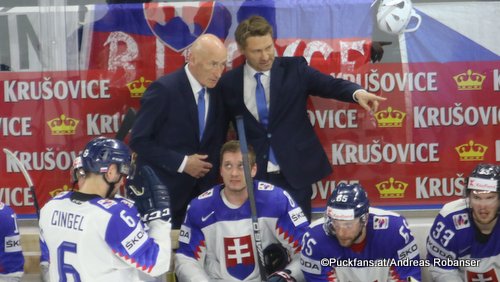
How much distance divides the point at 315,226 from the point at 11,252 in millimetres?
1577

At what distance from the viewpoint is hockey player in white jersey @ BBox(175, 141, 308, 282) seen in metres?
5.48

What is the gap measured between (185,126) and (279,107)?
502mm

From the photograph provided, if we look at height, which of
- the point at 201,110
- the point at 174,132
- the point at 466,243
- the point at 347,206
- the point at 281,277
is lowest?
the point at 281,277

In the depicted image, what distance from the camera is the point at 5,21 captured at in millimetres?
6141

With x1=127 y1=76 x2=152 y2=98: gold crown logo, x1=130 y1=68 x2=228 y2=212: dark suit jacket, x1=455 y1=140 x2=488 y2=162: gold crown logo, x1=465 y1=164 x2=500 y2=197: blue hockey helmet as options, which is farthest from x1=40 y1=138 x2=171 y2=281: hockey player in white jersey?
x1=455 y1=140 x2=488 y2=162: gold crown logo

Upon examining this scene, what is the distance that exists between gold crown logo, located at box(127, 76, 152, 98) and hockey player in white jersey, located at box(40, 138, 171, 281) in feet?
4.86

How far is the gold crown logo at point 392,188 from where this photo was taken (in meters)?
6.12

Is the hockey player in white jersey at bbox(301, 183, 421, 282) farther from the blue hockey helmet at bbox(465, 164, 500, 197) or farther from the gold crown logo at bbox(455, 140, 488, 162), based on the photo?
the gold crown logo at bbox(455, 140, 488, 162)

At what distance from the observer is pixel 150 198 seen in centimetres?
479

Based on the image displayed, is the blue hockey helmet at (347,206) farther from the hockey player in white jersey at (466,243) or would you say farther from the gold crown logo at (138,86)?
the gold crown logo at (138,86)

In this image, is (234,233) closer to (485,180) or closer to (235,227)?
(235,227)

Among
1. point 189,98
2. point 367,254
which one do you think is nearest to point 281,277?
point 367,254

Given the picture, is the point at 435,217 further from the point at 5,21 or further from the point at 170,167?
the point at 5,21

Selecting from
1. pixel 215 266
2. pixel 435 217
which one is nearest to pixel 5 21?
pixel 215 266
